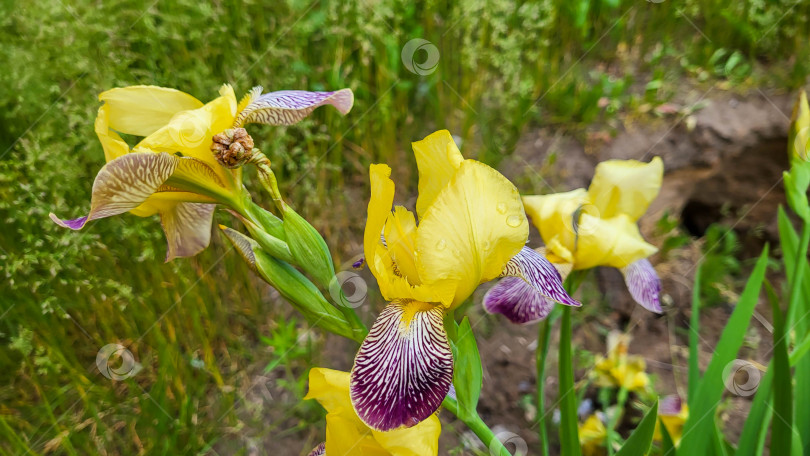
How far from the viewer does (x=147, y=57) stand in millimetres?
1917

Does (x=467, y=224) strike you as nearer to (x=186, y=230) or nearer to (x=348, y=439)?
(x=348, y=439)

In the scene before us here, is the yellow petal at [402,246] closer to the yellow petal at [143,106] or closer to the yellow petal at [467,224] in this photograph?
the yellow petal at [467,224]

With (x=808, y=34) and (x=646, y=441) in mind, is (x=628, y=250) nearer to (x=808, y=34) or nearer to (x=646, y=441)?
(x=646, y=441)

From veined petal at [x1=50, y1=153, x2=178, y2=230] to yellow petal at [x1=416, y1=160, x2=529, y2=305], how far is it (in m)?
0.37

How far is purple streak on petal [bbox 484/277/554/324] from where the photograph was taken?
3.57ft

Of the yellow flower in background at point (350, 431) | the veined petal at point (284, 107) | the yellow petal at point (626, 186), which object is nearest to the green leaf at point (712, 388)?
the yellow petal at point (626, 186)

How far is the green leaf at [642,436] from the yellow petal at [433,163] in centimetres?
48

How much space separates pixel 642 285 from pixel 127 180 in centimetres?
108

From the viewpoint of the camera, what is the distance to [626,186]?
119 centimetres

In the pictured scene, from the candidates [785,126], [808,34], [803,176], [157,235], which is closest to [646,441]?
[803,176]

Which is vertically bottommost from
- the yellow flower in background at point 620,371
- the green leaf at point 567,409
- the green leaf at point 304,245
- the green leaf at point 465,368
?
the yellow flower in background at point 620,371

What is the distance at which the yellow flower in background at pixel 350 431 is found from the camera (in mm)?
771

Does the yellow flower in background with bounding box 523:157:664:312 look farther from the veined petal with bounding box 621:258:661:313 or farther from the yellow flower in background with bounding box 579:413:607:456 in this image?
the yellow flower in background with bounding box 579:413:607:456

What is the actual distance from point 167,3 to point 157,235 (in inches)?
36.4
